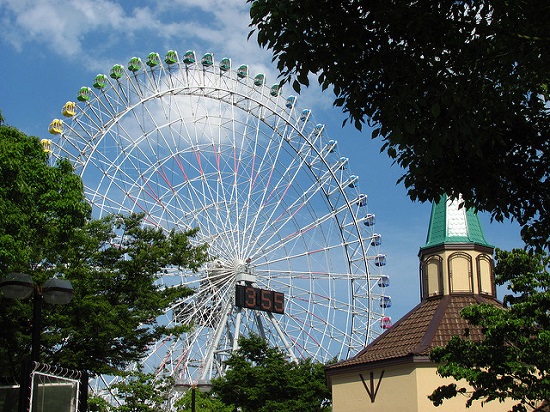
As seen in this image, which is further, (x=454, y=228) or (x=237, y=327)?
(x=237, y=327)

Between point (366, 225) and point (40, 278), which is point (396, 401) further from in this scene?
point (366, 225)

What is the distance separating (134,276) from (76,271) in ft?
5.87

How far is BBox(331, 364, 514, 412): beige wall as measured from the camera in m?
27.1

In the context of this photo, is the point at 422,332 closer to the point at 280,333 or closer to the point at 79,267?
the point at 79,267

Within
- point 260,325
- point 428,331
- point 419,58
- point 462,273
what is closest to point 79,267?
point 428,331

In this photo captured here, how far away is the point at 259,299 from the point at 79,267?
73.1 feet

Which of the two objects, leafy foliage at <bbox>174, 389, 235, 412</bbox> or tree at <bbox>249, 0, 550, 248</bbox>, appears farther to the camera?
leafy foliage at <bbox>174, 389, 235, 412</bbox>

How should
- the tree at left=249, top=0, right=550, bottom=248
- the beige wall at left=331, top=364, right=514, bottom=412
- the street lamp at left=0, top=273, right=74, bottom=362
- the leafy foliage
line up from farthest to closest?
the leafy foliage
the beige wall at left=331, top=364, right=514, bottom=412
the street lamp at left=0, top=273, right=74, bottom=362
the tree at left=249, top=0, right=550, bottom=248

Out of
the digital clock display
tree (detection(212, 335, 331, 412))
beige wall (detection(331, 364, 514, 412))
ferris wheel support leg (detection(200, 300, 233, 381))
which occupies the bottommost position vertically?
beige wall (detection(331, 364, 514, 412))

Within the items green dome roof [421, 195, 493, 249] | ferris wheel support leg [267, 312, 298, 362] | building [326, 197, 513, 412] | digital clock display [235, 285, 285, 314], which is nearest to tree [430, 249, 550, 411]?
building [326, 197, 513, 412]

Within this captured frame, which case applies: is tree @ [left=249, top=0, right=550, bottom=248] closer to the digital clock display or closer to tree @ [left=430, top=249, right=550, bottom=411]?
tree @ [left=430, top=249, right=550, bottom=411]

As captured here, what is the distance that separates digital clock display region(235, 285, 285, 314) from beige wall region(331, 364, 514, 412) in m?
15.6

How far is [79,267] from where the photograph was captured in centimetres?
2430

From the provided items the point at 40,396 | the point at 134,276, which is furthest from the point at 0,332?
the point at 40,396
